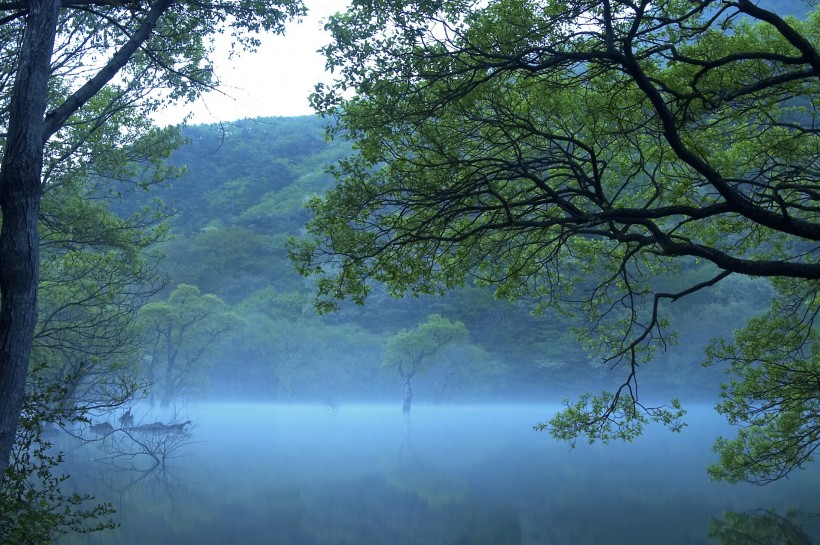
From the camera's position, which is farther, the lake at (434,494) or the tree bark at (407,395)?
the tree bark at (407,395)

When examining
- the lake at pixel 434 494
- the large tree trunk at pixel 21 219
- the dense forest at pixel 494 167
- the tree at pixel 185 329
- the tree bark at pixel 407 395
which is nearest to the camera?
the large tree trunk at pixel 21 219

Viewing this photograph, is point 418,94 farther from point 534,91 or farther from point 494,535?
point 494,535

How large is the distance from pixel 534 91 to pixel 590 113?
88 centimetres

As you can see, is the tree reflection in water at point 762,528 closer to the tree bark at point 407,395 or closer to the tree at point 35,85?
the tree at point 35,85

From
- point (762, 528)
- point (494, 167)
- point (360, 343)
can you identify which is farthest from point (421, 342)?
point (494, 167)

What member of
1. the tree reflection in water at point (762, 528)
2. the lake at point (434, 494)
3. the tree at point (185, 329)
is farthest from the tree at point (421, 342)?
the tree reflection in water at point (762, 528)

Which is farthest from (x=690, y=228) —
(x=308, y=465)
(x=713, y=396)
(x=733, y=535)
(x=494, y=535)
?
(x=713, y=396)

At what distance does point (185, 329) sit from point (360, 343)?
13.6 metres

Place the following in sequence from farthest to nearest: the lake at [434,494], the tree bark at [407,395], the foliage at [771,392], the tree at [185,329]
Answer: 1. the tree bark at [407,395]
2. the tree at [185,329]
3. the lake at [434,494]
4. the foliage at [771,392]

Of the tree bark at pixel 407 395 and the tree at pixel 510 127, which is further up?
the tree at pixel 510 127

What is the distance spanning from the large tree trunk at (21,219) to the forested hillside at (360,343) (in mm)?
35792

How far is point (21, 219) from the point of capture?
251 inches

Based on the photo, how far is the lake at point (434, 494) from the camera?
15883mm

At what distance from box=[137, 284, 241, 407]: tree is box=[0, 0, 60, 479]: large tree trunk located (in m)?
37.9
